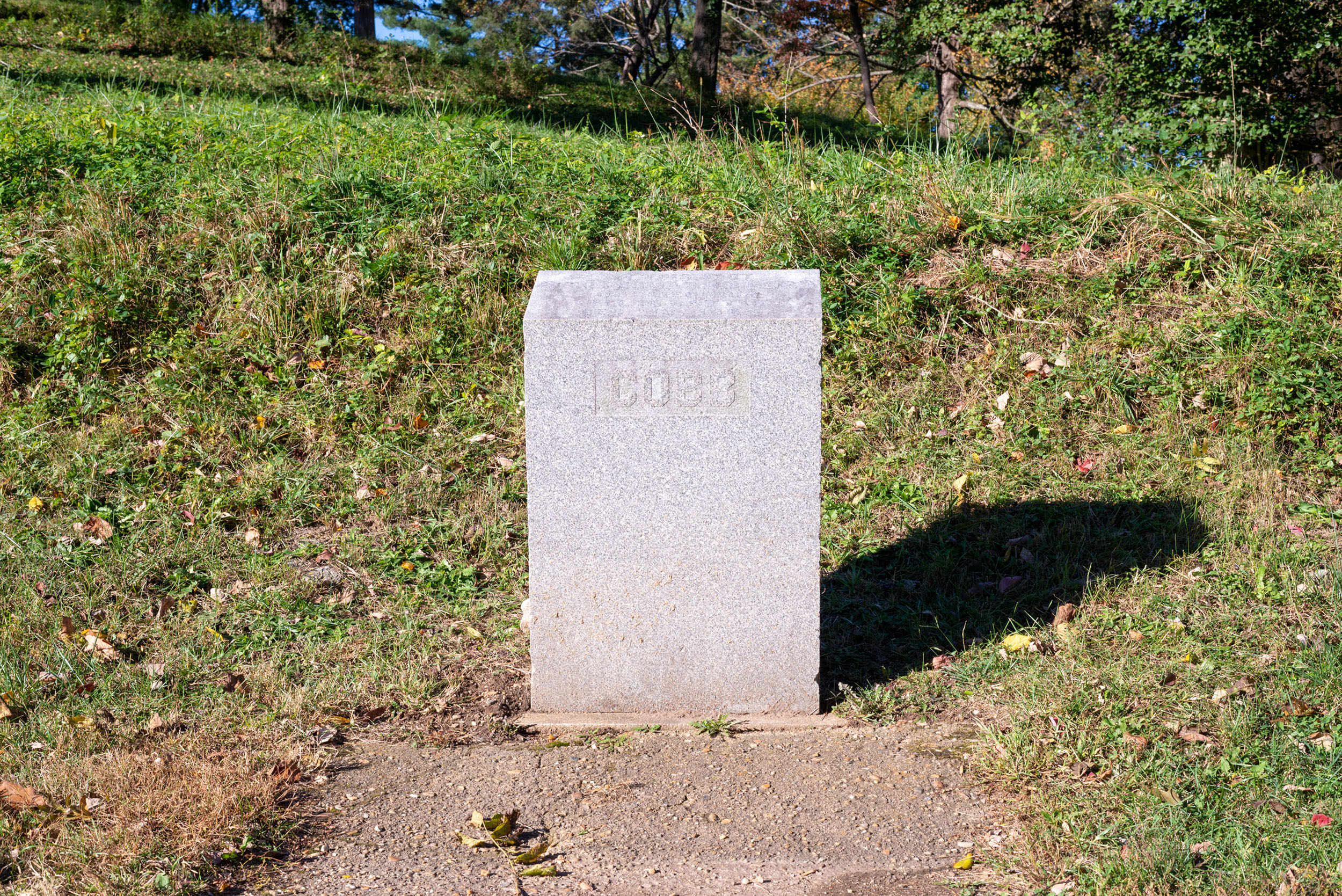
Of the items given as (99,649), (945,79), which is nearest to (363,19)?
(945,79)

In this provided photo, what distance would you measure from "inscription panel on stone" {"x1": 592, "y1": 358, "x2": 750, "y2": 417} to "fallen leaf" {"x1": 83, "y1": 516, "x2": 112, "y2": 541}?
2521 mm

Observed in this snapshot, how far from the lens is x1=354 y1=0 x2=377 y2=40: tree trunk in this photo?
57.7ft

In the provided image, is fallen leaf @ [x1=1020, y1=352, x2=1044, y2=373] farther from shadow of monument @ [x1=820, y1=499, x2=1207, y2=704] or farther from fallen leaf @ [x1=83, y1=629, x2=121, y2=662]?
fallen leaf @ [x1=83, y1=629, x2=121, y2=662]

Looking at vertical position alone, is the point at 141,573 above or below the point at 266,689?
above

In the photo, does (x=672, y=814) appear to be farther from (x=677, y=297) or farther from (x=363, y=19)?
(x=363, y=19)

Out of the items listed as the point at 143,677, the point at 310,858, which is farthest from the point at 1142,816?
the point at 143,677

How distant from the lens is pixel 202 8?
18.7m

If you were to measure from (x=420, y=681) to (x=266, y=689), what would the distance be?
50cm

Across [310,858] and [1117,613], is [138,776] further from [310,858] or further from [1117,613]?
[1117,613]

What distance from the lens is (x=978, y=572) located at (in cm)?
422

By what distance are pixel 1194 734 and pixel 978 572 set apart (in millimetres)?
1330

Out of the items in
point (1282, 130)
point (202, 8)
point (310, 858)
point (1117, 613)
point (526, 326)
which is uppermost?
point (202, 8)

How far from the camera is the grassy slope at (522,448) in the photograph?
2.92 m

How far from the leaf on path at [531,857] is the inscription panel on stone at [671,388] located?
122 cm
